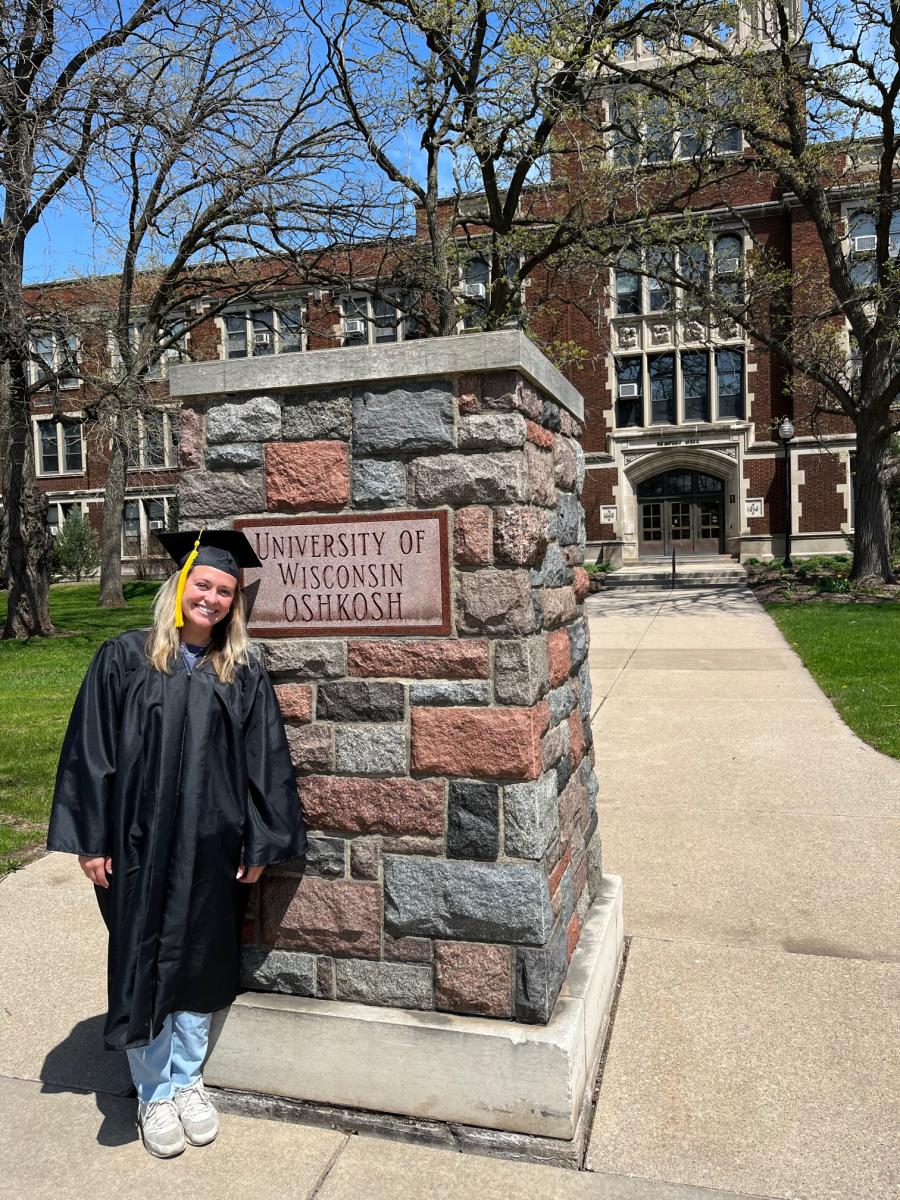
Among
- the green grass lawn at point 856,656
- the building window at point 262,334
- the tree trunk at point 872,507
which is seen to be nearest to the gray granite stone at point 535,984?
the green grass lawn at point 856,656

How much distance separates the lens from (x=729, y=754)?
23.5ft

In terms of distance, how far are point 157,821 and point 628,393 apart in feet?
96.7

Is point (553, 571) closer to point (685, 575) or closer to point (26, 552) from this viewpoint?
point (26, 552)

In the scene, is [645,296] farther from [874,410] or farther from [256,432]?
[256,432]

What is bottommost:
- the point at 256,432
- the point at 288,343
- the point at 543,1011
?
the point at 543,1011

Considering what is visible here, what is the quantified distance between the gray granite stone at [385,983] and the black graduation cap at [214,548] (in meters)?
1.33

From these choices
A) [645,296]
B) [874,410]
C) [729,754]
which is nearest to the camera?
[729,754]

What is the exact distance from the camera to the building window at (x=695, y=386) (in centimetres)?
3009

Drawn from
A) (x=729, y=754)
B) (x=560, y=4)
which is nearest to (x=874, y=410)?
(x=560, y=4)

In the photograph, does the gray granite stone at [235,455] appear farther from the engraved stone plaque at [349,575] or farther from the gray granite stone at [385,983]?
the gray granite stone at [385,983]

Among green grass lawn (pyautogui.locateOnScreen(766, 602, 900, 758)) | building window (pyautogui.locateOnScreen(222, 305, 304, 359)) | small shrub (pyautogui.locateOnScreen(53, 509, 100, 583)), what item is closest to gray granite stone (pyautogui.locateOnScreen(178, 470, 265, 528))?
green grass lawn (pyautogui.locateOnScreen(766, 602, 900, 758))

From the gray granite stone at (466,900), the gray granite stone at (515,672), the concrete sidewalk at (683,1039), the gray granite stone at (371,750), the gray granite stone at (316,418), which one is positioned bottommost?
the concrete sidewalk at (683,1039)

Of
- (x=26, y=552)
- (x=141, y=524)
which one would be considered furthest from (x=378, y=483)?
(x=141, y=524)

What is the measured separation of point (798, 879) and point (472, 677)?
2781mm
